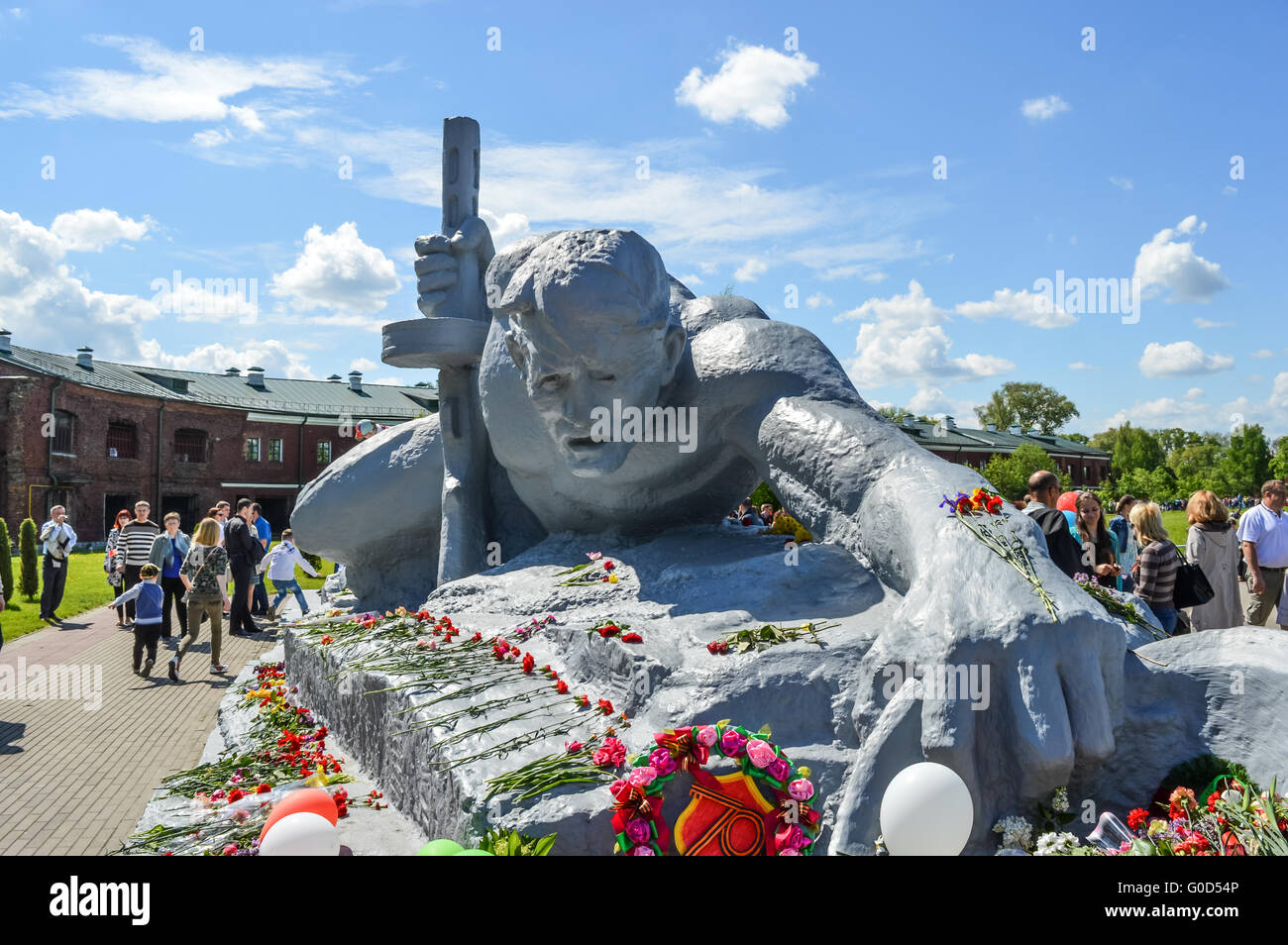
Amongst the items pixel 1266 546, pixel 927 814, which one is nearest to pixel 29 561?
pixel 927 814

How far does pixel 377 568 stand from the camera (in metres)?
5.70

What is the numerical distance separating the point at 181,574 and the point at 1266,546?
964 cm

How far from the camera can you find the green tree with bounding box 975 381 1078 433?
55.5m

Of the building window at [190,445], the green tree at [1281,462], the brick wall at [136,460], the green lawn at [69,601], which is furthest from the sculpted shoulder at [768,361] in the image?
the green tree at [1281,462]

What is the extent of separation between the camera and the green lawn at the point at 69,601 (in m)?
11.6

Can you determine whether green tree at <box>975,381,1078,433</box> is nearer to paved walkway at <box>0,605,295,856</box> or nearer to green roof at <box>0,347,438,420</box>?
green roof at <box>0,347,438,420</box>

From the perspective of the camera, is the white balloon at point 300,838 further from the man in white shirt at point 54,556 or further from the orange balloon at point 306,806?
the man in white shirt at point 54,556

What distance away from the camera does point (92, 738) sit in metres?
6.29

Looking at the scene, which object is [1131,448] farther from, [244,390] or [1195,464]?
[244,390]

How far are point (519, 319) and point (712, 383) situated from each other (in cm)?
87

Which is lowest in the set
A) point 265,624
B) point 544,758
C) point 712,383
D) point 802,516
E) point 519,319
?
point 265,624

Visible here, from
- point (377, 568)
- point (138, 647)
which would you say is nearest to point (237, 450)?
point (138, 647)

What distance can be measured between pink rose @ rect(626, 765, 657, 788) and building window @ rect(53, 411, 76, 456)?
98.7 feet
